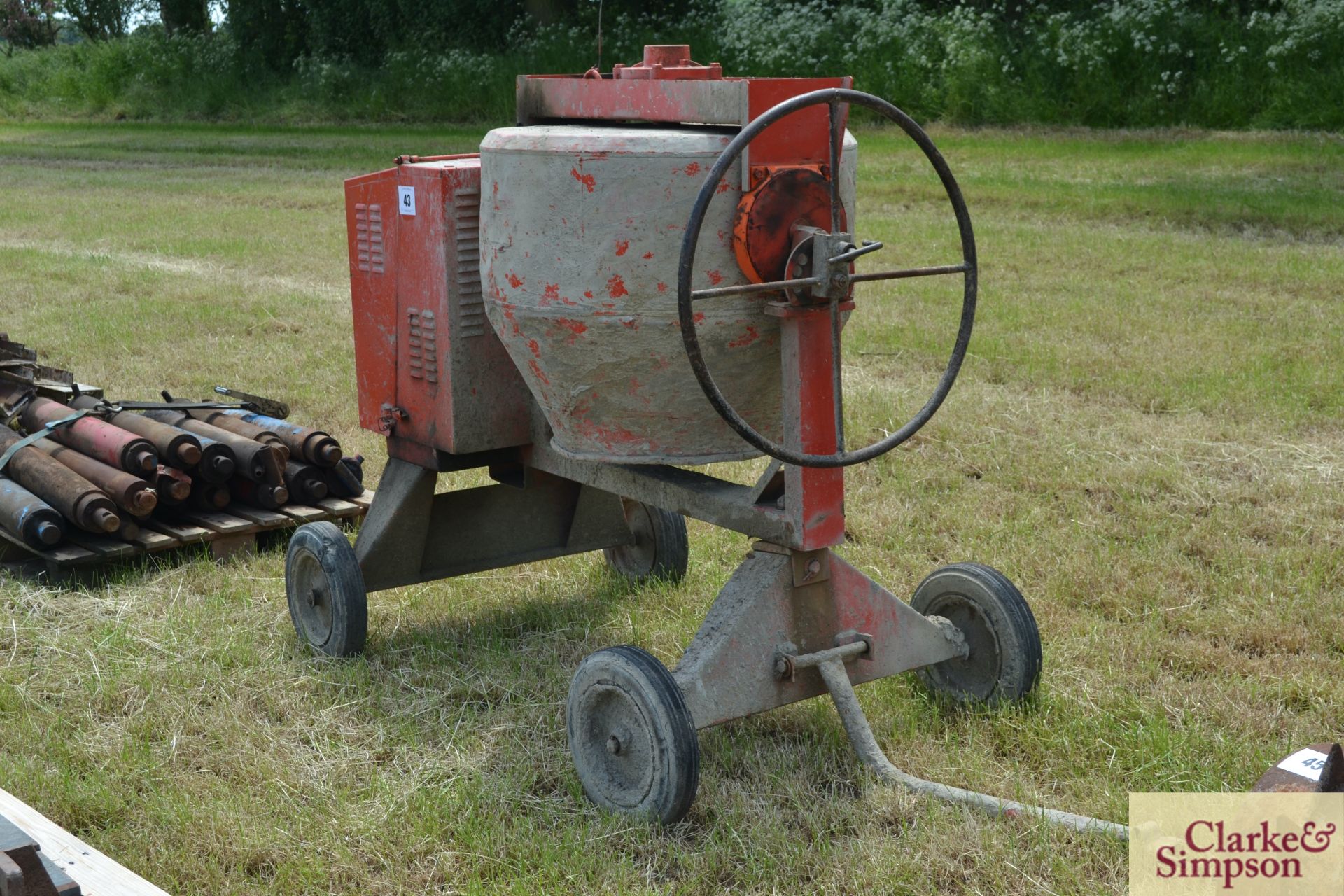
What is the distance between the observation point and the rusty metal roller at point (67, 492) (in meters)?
4.50

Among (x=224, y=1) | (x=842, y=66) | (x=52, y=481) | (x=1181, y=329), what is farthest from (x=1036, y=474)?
(x=224, y=1)

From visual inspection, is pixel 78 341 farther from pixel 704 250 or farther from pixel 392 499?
pixel 704 250

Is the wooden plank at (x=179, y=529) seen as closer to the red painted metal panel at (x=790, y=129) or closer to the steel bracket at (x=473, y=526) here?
the steel bracket at (x=473, y=526)

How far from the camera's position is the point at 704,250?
121 inches

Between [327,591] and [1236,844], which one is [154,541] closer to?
[327,591]

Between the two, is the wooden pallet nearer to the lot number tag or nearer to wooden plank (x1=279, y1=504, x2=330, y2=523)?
wooden plank (x1=279, y1=504, x2=330, y2=523)

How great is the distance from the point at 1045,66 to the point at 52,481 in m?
13.9

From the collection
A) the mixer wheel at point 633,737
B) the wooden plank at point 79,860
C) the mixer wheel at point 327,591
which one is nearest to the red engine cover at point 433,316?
the mixer wheel at point 327,591

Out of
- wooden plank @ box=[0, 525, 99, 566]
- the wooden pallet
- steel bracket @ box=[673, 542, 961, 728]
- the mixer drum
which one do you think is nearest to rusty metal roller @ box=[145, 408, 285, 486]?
the wooden pallet

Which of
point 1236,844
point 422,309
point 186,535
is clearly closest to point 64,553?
point 186,535

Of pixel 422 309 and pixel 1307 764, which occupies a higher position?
pixel 422 309

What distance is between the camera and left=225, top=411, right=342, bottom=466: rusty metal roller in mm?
5062

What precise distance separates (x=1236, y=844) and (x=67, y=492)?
3631 mm

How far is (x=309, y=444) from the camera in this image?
5.05 metres
